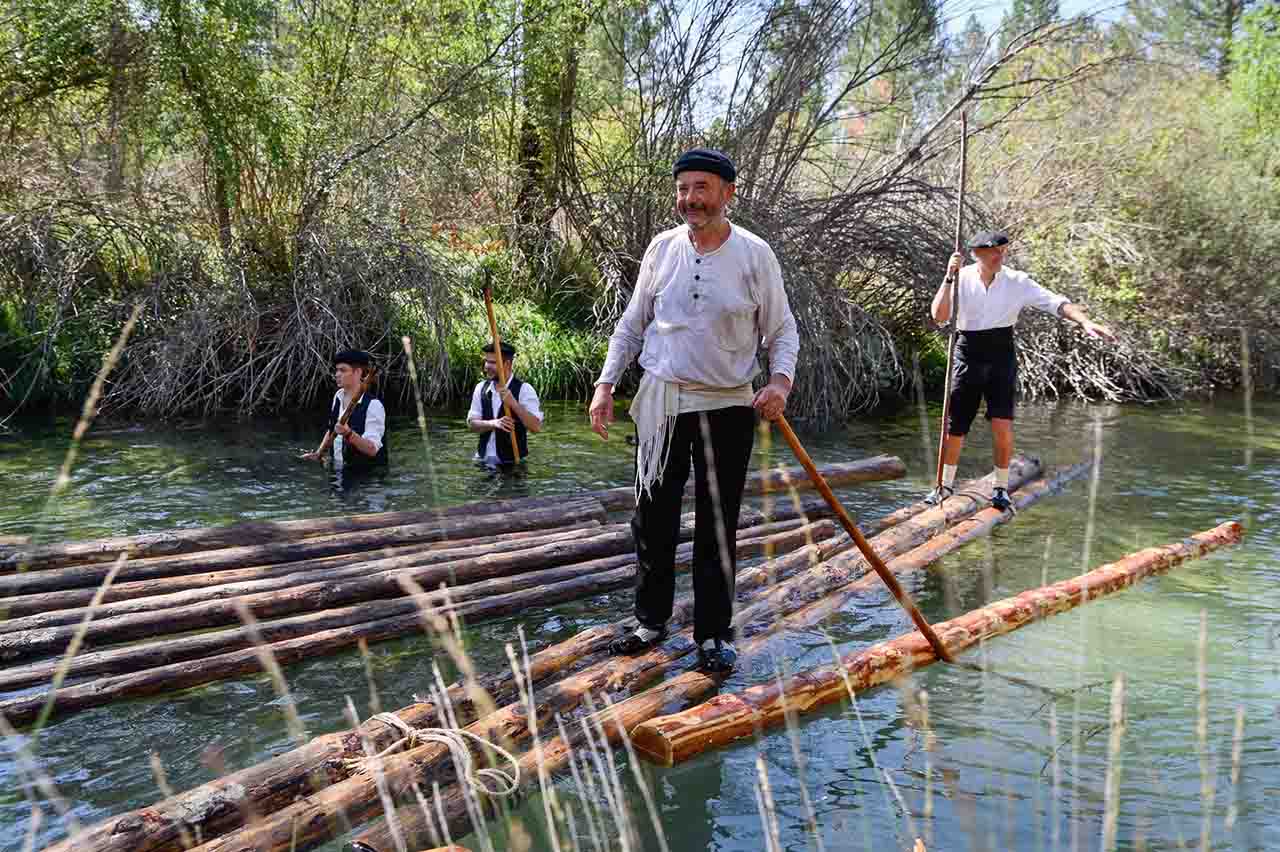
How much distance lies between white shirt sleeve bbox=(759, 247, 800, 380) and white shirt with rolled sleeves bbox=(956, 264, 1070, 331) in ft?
12.2

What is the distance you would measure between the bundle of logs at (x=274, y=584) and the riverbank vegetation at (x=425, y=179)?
606cm

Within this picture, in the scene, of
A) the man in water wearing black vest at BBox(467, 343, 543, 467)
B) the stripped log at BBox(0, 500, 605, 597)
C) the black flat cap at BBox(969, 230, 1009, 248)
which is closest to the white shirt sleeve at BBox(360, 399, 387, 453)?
the man in water wearing black vest at BBox(467, 343, 543, 467)

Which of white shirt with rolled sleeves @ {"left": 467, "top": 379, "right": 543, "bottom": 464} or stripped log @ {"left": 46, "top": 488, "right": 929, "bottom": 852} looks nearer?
stripped log @ {"left": 46, "top": 488, "right": 929, "bottom": 852}

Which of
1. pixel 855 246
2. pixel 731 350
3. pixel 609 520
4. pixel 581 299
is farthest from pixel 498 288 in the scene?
pixel 731 350

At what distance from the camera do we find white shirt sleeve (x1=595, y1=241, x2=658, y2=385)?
15.8ft

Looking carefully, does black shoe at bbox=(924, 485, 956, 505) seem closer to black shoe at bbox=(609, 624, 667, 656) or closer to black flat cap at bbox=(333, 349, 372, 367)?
black shoe at bbox=(609, 624, 667, 656)

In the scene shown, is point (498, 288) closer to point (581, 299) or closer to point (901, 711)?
point (581, 299)

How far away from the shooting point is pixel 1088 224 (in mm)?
16797

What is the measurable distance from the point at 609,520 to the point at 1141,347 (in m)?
11.8

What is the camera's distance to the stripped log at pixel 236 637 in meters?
4.30

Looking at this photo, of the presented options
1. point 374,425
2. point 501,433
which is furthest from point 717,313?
point 501,433

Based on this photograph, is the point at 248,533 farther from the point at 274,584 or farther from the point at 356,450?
the point at 356,450

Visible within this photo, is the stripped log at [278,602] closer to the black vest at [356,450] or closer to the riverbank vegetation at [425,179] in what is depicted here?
the black vest at [356,450]

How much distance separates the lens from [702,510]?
469 centimetres
